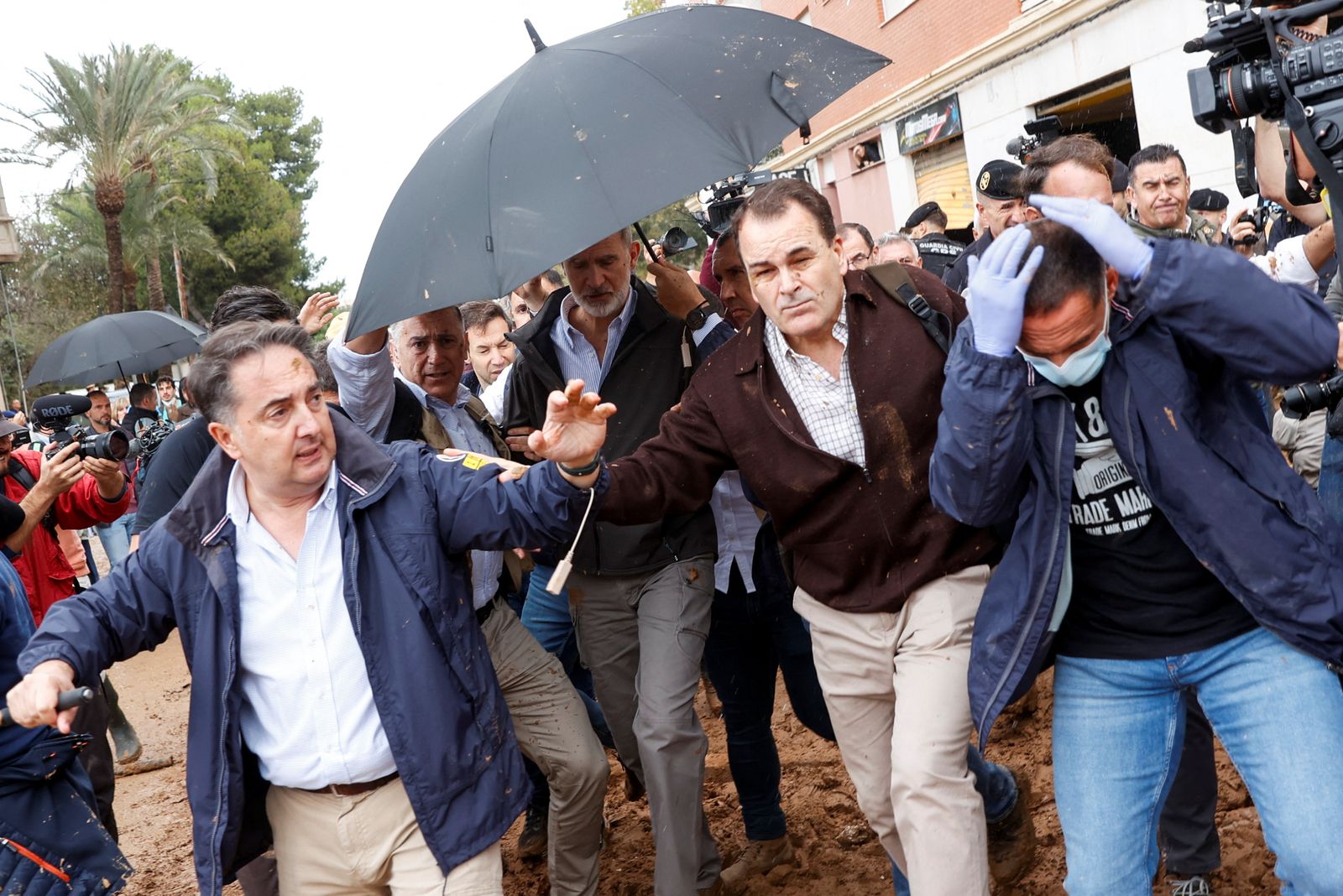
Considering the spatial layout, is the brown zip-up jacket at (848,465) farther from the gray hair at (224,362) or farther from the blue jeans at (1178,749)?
the gray hair at (224,362)

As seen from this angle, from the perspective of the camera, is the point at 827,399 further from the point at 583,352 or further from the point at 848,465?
the point at 583,352

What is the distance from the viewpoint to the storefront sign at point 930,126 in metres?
19.0

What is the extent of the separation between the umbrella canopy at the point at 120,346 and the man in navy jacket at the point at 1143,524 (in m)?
8.19

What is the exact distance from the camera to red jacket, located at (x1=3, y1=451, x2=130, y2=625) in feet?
18.2

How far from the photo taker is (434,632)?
3139mm

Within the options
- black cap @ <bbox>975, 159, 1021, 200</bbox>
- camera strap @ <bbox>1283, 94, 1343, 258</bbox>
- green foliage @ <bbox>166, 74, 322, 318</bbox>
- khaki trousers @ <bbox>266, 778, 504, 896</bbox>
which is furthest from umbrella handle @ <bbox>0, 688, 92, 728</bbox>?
green foliage @ <bbox>166, 74, 322, 318</bbox>

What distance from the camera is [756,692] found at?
15.5ft

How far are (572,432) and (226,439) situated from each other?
0.94 m

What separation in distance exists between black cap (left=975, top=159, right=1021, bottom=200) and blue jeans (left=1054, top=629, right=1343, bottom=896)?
334 centimetres

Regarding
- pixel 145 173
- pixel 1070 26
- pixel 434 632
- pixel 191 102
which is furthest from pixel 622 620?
pixel 191 102

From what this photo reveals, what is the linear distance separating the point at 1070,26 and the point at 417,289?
44.8 feet

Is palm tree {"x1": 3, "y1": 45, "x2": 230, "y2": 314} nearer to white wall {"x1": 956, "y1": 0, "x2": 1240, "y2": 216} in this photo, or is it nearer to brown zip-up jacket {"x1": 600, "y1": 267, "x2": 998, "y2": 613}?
white wall {"x1": 956, "y1": 0, "x2": 1240, "y2": 216}

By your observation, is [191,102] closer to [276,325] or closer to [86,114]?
[86,114]

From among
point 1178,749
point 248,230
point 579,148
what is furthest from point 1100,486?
point 248,230
